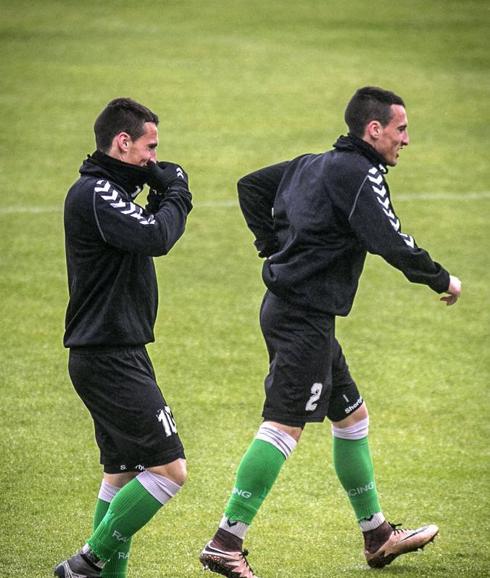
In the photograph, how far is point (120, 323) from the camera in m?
5.19

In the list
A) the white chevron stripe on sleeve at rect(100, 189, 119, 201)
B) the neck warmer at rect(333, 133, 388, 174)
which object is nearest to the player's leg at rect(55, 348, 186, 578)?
the white chevron stripe on sleeve at rect(100, 189, 119, 201)

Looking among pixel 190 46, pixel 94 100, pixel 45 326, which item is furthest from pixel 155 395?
pixel 190 46

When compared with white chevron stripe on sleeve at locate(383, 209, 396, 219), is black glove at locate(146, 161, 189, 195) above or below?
above

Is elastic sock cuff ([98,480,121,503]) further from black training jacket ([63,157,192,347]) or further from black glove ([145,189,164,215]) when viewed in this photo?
black glove ([145,189,164,215])

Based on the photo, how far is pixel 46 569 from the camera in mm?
5852

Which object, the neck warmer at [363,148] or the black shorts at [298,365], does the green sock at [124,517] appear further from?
the neck warmer at [363,148]

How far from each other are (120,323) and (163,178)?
2.29 feet

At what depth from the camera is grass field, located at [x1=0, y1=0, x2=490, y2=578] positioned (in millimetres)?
6637

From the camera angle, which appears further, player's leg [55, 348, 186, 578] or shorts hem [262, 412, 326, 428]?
shorts hem [262, 412, 326, 428]

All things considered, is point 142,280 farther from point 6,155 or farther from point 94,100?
point 94,100

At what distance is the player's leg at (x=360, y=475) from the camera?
5934mm

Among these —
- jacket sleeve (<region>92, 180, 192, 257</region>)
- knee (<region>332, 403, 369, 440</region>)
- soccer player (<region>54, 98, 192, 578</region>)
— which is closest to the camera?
jacket sleeve (<region>92, 180, 192, 257</region>)

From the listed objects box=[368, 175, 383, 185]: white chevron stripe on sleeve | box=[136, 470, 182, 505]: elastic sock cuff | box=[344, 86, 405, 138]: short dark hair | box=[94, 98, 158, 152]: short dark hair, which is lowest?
box=[136, 470, 182, 505]: elastic sock cuff

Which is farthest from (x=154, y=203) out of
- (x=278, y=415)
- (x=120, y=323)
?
(x=278, y=415)
